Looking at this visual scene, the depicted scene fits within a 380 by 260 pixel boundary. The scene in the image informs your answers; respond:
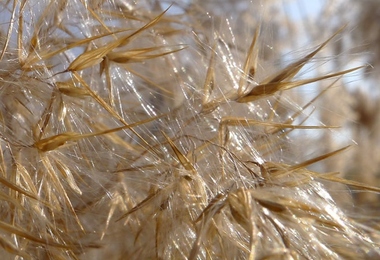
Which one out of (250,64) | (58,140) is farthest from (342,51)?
(58,140)

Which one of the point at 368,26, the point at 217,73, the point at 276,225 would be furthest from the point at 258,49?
the point at 368,26

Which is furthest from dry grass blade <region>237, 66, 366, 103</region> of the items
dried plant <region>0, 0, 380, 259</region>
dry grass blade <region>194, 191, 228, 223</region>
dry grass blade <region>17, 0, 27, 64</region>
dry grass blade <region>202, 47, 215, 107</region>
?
dry grass blade <region>17, 0, 27, 64</region>

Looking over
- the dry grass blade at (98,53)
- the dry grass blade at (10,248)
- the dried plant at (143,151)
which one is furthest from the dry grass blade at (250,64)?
the dry grass blade at (10,248)

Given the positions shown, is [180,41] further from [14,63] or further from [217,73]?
[14,63]

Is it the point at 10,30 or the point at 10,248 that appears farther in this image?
the point at 10,30

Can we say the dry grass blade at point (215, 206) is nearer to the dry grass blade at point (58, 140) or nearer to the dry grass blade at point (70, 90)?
the dry grass blade at point (58, 140)

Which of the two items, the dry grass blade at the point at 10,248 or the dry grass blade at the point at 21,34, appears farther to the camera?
the dry grass blade at the point at 21,34

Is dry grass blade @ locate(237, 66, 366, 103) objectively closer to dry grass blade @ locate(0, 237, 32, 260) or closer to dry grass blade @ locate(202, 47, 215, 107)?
dry grass blade @ locate(202, 47, 215, 107)

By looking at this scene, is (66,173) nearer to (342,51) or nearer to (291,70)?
(291,70)
